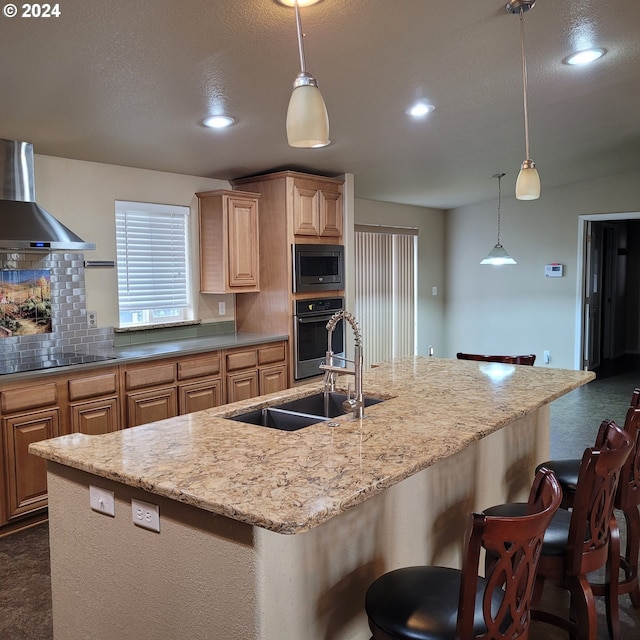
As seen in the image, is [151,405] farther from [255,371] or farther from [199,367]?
[255,371]

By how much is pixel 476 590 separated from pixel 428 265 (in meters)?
6.93

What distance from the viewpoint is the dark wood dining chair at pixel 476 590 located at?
1331 mm

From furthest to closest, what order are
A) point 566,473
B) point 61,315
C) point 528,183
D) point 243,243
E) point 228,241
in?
1. point 243,243
2. point 228,241
3. point 61,315
4. point 528,183
5. point 566,473

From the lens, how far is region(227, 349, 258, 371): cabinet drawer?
4508mm

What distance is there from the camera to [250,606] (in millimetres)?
1463

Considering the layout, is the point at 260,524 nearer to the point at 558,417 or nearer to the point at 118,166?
the point at 118,166

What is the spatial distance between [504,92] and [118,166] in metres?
2.78

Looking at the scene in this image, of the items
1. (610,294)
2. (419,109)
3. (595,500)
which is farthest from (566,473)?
(610,294)

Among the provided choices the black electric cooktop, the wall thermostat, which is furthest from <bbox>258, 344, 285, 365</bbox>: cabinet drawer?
the wall thermostat

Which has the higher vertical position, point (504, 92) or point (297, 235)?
point (504, 92)

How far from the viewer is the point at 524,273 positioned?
25.0 ft

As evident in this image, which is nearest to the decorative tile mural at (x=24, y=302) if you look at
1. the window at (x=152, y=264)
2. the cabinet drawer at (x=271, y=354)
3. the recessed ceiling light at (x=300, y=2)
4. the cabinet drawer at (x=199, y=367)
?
the window at (x=152, y=264)

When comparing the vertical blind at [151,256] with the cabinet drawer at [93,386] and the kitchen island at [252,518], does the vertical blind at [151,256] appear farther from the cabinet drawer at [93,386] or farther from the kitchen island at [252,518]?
the kitchen island at [252,518]

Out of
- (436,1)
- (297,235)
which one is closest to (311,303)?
(297,235)
